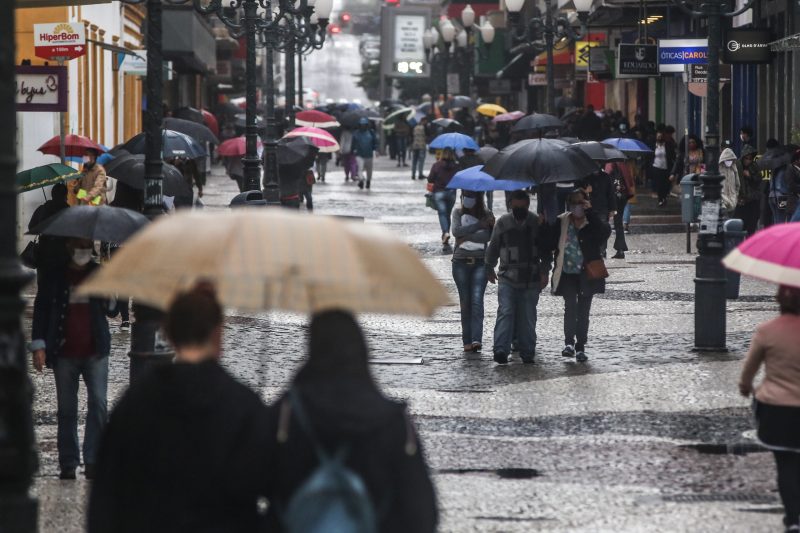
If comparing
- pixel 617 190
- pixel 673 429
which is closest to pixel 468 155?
pixel 617 190

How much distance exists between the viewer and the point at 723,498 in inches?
377

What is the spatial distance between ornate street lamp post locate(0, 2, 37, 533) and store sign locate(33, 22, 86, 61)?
1669 centimetres

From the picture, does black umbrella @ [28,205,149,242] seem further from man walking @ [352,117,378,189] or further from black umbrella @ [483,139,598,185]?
man walking @ [352,117,378,189]

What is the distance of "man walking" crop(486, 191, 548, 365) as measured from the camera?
49.7ft

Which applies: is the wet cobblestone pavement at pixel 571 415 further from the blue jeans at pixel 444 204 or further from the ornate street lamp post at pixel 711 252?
the blue jeans at pixel 444 204

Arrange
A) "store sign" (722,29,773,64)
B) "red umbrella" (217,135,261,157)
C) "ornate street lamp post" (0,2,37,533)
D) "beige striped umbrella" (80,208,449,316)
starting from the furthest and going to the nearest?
1. "red umbrella" (217,135,261,157)
2. "store sign" (722,29,773,64)
3. "ornate street lamp post" (0,2,37,533)
4. "beige striped umbrella" (80,208,449,316)

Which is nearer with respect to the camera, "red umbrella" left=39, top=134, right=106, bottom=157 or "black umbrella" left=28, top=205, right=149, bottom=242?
"black umbrella" left=28, top=205, right=149, bottom=242

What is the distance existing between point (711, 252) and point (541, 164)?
1723 mm

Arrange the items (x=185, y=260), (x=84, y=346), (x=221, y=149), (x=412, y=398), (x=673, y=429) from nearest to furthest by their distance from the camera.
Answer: (x=185, y=260), (x=84, y=346), (x=673, y=429), (x=412, y=398), (x=221, y=149)

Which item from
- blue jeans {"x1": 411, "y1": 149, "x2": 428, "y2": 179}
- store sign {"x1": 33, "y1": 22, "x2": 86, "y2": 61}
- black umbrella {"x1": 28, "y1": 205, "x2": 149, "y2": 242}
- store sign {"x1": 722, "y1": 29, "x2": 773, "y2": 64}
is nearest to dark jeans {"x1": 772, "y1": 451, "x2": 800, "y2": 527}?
black umbrella {"x1": 28, "y1": 205, "x2": 149, "y2": 242}

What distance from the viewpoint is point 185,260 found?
4.86m

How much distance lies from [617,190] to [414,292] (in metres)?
22.1

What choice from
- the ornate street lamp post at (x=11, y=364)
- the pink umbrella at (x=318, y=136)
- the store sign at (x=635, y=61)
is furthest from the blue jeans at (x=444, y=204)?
the ornate street lamp post at (x=11, y=364)

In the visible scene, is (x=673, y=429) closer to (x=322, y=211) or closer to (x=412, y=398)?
(x=412, y=398)
